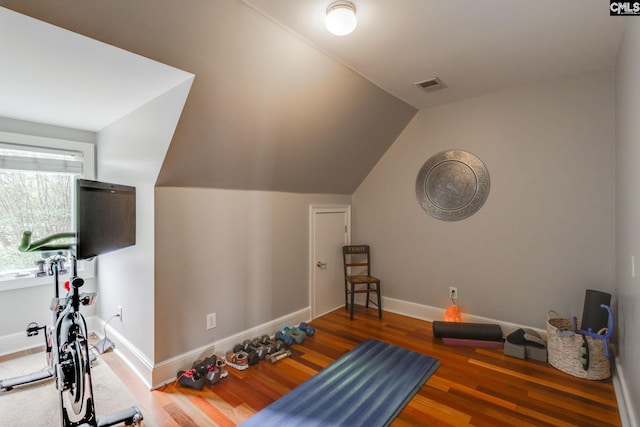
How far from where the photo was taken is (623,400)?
76.5 inches

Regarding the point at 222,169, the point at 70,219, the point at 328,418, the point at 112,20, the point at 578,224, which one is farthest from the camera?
the point at 70,219

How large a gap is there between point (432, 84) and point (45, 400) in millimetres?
3862

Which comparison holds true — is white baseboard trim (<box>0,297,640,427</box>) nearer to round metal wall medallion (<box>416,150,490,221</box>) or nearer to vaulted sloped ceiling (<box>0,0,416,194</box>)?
round metal wall medallion (<box>416,150,490,221</box>)

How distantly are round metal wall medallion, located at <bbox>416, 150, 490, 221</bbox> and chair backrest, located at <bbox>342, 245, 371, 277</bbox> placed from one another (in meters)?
0.96

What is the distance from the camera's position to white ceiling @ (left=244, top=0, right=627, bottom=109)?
1715 mm

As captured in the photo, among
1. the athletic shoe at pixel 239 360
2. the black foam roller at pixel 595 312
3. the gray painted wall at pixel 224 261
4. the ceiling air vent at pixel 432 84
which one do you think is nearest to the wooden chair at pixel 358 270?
the gray painted wall at pixel 224 261

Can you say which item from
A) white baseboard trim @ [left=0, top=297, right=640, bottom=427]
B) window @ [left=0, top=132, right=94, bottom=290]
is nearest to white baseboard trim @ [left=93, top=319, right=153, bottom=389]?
white baseboard trim @ [left=0, top=297, right=640, bottom=427]

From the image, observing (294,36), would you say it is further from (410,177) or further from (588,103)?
(588,103)

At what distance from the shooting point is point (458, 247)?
3.32 m

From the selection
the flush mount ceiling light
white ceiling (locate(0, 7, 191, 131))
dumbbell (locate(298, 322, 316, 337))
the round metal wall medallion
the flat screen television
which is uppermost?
the flush mount ceiling light

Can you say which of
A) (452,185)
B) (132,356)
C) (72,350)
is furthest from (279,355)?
(452,185)

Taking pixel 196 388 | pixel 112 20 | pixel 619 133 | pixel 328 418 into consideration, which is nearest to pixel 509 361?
pixel 328 418

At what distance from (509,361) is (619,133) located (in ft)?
6.48

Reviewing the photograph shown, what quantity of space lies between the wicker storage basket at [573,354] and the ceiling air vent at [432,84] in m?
2.27
